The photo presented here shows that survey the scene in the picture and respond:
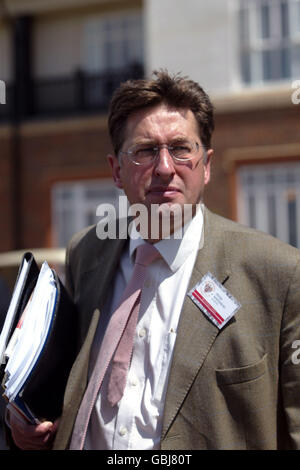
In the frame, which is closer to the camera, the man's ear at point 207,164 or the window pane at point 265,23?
the man's ear at point 207,164

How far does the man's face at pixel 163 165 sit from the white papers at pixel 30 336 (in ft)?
1.39

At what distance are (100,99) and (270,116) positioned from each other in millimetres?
3764

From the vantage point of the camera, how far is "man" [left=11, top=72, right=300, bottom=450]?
191 cm

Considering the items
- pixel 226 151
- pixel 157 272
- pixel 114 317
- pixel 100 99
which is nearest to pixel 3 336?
pixel 114 317

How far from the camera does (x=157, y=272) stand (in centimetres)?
218

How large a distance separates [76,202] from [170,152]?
1059 cm

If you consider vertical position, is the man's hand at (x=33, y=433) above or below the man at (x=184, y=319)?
below

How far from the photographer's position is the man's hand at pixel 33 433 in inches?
80.5

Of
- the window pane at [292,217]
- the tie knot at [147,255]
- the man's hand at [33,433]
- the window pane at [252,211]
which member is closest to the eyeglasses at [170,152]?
the tie knot at [147,255]

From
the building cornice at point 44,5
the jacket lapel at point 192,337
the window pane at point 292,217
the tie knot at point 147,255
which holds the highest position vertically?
the building cornice at point 44,5

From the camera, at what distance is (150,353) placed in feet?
6.63

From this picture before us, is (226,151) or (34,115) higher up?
(34,115)

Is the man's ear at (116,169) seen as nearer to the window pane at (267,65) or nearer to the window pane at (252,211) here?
the window pane at (252,211)

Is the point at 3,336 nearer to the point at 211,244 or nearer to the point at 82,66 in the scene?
the point at 211,244
